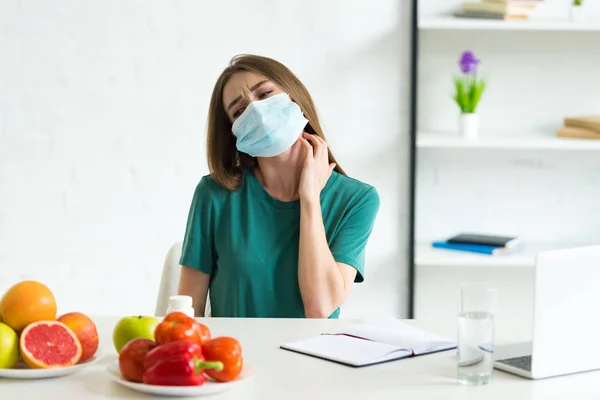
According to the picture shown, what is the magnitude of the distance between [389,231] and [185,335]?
208 centimetres

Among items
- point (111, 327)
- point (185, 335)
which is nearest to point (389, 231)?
point (111, 327)

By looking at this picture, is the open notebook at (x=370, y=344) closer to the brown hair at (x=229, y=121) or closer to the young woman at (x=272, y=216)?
the young woman at (x=272, y=216)

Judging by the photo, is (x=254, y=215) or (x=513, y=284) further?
(x=513, y=284)

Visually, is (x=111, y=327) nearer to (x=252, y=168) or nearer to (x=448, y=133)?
(x=252, y=168)

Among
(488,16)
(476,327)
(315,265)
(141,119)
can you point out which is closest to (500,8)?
(488,16)

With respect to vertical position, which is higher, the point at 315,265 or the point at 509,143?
the point at 509,143

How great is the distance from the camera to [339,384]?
1366 millimetres

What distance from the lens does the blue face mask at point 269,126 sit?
211 cm

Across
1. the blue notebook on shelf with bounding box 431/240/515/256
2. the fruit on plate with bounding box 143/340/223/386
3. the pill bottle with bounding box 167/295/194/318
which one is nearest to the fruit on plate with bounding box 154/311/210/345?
the fruit on plate with bounding box 143/340/223/386

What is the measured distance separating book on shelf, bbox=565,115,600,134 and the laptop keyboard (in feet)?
5.83

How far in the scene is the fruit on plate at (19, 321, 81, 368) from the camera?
1.38m

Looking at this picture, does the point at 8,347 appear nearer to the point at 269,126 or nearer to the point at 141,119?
the point at 269,126

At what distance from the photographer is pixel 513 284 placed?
11.0 ft

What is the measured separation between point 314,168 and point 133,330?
824 millimetres
